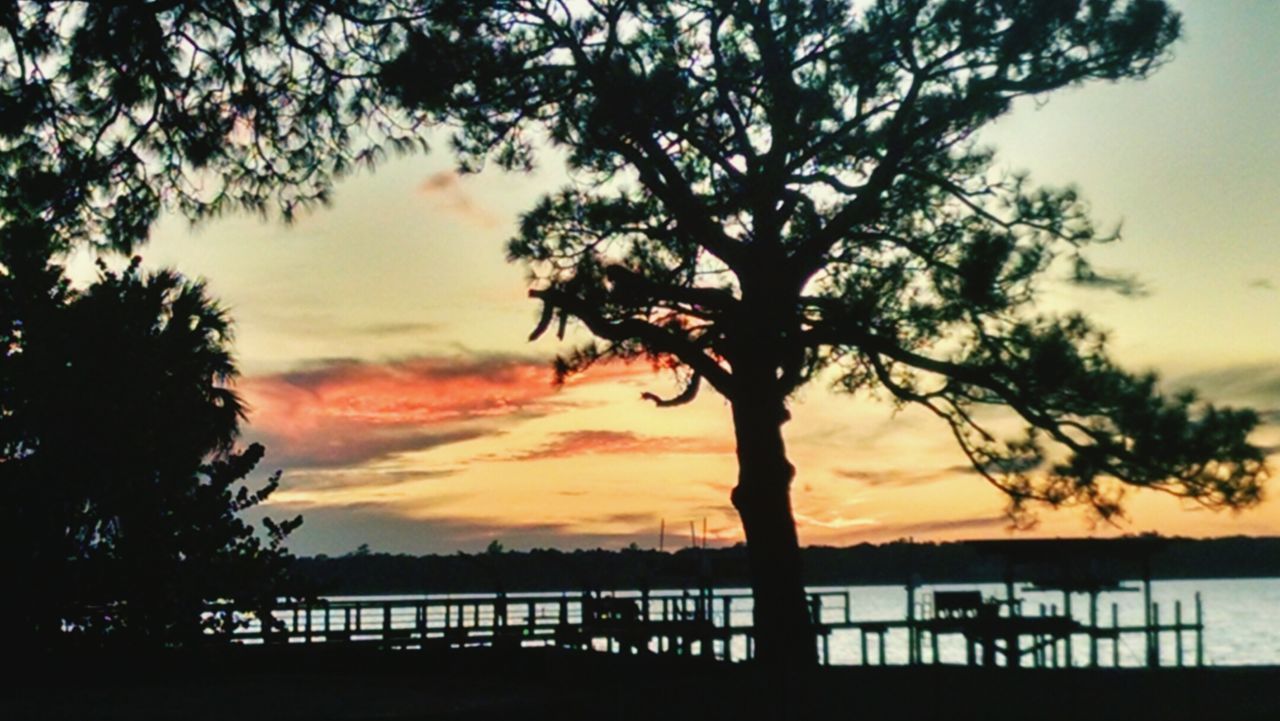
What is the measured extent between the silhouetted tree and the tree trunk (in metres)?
7.31

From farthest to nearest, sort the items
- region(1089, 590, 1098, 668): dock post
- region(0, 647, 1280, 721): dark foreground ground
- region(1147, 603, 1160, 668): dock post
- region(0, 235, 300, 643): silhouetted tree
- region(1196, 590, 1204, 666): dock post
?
1. region(1147, 603, 1160, 668): dock post
2. region(1089, 590, 1098, 668): dock post
3. region(1196, 590, 1204, 666): dock post
4. region(0, 235, 300, 643): silhouetted tree
5. region(0, 647, 1280, 721): dark foreground ground

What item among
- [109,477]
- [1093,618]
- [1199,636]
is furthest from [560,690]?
[1199,636]

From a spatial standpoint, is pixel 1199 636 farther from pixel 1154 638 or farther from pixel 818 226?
pixel 818 226

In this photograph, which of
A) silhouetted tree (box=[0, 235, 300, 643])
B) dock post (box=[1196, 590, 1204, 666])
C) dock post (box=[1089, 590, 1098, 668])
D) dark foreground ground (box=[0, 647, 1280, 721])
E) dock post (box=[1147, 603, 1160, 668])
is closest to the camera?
dark foreground ground (box=[0, 647, 1280, 721])

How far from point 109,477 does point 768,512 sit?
9.86m

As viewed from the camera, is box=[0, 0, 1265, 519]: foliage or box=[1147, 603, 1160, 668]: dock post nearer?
box=[0, 0, 1265, 519]: foliage

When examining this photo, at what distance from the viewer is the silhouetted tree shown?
23.1m

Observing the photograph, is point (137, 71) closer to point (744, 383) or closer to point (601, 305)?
point (601, 305)

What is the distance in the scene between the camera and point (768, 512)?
2472 centimetres

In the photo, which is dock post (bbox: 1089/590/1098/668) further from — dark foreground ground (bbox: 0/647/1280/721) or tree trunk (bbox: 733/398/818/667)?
dark foreground ground (bbox: 0/647/1280/721)

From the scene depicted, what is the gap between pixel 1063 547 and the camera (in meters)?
27.8

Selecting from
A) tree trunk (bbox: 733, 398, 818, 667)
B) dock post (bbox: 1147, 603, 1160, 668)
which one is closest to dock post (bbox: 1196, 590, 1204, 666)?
dock post (bbox: 1147, 603, 1160, 668)

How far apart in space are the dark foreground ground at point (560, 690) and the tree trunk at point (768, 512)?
1.78 metres

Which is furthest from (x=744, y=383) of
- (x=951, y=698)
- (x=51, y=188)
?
(x=51, y=188)
